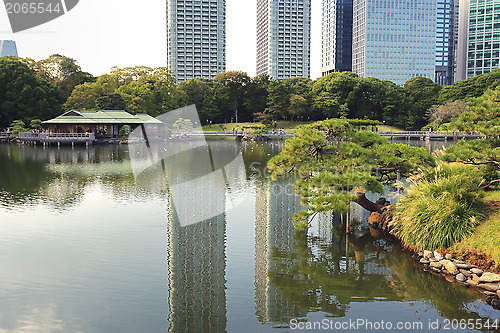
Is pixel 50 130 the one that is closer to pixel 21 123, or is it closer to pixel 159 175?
pixel 21 123

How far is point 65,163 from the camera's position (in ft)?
122

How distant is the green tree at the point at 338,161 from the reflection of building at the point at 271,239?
40.3 inches

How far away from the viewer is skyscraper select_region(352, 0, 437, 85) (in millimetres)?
142375

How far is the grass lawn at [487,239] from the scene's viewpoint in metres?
11.0

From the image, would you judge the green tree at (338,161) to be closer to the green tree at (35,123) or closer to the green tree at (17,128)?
the green tree at (35,123)

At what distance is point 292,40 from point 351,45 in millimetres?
25301

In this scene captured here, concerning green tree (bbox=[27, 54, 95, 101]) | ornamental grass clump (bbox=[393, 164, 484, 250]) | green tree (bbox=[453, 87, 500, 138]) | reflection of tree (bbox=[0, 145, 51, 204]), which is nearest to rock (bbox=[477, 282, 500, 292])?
ornamental grass clump (bbox=[393, 164, 484, 250])

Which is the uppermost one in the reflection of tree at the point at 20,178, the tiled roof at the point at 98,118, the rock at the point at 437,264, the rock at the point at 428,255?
the tiled roof at the point at 98,118

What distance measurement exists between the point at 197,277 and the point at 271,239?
391cm

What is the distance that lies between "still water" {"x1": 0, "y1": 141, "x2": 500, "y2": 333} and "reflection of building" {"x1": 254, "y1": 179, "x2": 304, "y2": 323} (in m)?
0.04

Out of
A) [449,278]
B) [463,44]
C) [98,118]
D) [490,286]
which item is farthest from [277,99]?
[463,44]

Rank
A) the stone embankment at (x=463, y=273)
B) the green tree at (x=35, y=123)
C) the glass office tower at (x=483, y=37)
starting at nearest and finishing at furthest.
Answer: the stone embankment at (x=463, y=273) → the green tree at (x=35, y=123) → the glass office tower at (x=483, y=37)

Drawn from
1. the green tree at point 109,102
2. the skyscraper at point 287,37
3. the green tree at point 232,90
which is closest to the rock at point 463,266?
the green tree at point 109,102

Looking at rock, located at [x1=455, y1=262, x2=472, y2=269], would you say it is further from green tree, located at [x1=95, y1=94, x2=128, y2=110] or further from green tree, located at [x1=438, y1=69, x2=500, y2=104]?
green tree, located at [x1=438, y1=69, x2=500, y2=104]
